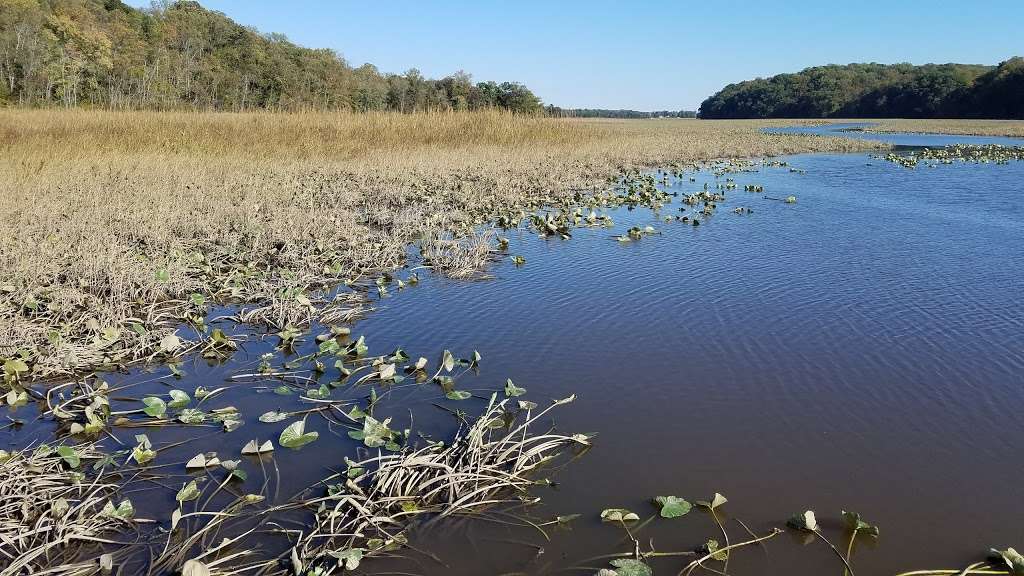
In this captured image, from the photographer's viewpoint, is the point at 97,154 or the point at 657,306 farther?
the point at 97,154

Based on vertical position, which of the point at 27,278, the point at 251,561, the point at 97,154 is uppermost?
the point at 97,154

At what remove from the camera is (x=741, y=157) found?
2533 centimetres

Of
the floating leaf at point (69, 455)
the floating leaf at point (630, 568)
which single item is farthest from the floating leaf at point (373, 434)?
the floating leaf at point (630, 568)

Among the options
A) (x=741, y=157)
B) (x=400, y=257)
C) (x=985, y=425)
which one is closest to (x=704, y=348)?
(x=985, y=425)

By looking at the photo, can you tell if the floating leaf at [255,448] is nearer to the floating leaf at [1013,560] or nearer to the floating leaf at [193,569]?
the floating leaf at [193,569]

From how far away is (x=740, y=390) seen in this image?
4.59 meters

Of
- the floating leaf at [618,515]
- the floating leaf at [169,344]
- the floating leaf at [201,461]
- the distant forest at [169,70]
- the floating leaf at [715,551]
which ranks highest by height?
the distant forest at [169,70]

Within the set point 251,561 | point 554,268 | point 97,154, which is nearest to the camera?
point 251,561

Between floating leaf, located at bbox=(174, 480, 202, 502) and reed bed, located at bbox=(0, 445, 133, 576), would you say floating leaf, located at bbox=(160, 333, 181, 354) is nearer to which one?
reed bed, located at bbox=(0, 445, 133, 576)

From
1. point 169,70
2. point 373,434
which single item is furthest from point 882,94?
point 373,434

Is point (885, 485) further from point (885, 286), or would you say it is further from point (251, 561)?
point (885, 286)

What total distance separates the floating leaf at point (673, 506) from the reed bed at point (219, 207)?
369 centimetres

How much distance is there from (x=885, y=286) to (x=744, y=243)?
8.45 feet

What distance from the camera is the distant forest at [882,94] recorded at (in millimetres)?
67125
